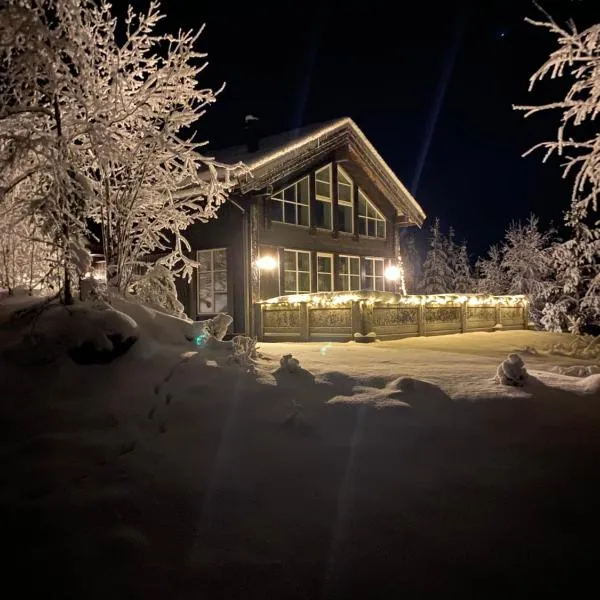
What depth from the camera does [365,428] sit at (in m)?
4.32

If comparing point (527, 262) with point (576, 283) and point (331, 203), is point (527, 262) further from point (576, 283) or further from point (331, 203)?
point (331, 203)

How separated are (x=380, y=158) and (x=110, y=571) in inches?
785

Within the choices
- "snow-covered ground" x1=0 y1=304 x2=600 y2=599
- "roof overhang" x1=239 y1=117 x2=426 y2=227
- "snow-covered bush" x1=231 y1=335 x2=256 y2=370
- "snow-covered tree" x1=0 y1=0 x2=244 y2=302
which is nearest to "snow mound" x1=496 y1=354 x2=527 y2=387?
"snow-covered ground" x1=0 y1=304 x2=600 y2=599

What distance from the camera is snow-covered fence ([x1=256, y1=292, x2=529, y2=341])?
13.0 metres

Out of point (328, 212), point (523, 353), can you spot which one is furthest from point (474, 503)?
point (328, 212)

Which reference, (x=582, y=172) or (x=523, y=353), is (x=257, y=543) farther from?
(x=523, y=353)

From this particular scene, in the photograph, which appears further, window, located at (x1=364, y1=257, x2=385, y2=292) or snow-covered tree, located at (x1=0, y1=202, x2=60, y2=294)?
window, located at (x1=364, y1=257, x2=385, y2=292)

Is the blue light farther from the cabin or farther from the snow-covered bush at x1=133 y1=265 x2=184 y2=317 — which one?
the cabin

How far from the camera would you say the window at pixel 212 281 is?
16.4m

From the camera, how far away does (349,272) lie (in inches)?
792

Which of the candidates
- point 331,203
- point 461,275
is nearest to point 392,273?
point 331,203

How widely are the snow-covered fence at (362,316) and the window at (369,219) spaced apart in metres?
6.21

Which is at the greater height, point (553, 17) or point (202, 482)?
point (553, 17)

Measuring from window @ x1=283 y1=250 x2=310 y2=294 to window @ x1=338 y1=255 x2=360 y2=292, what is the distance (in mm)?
1934
